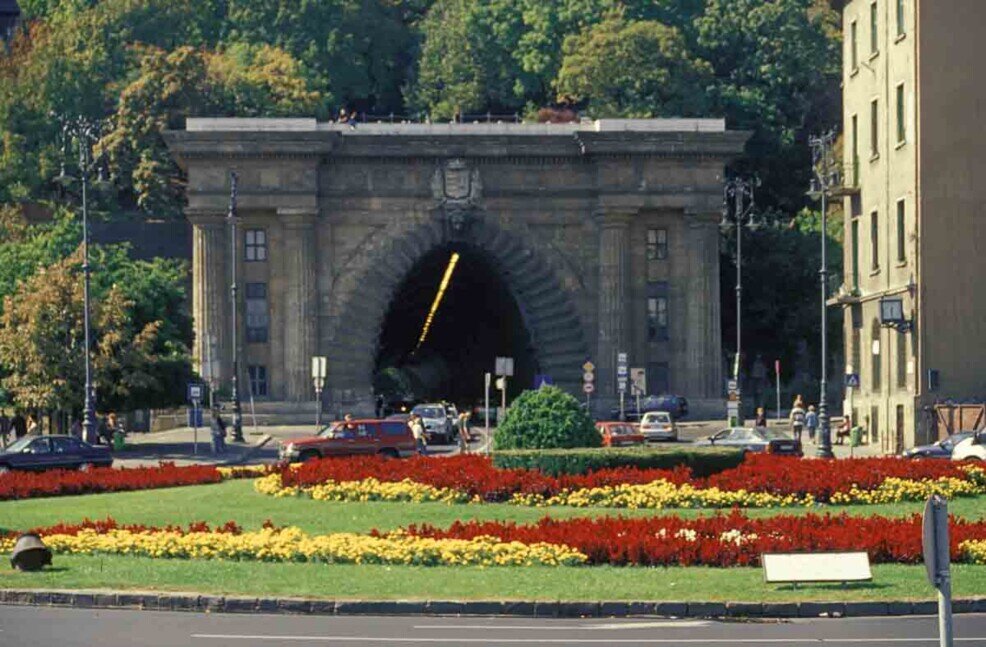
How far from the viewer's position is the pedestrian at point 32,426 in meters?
92.8

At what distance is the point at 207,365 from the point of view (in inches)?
4038

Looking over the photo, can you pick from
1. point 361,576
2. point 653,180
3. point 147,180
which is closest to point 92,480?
point 361,576

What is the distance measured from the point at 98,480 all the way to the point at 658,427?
43.7 meters

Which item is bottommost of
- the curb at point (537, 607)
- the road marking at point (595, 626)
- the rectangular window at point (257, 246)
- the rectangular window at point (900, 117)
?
the road marking at point (595, 626)

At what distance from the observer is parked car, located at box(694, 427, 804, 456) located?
2785 inches

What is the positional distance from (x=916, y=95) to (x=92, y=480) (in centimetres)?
3683

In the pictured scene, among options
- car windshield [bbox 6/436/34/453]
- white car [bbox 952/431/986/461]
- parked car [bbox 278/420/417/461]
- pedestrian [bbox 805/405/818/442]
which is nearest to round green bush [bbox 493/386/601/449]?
white car [bbox 952/431/986/461]

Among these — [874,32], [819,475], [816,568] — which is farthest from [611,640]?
[874,32]

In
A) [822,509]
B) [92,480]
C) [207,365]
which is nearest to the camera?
[822,509]

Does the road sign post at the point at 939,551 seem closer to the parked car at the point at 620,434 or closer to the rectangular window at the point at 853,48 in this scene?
the parked car at the point at 620,434

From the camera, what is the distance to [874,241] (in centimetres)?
9119

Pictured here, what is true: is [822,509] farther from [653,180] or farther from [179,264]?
[179,264]

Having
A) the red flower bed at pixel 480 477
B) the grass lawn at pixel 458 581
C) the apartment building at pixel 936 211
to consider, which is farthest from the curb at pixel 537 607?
the apartment building at pixel 936 211

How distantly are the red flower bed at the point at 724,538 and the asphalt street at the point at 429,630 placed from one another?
503 centimetres
